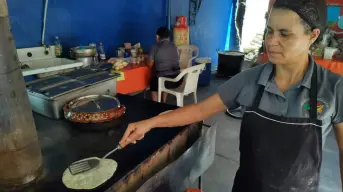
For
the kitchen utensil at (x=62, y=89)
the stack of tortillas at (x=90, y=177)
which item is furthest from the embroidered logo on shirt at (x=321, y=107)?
the kitchen utensil at (x=62, y=89)

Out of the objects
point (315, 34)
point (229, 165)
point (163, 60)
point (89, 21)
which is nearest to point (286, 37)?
point (315, 34)

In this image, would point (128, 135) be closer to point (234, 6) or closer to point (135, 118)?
point (135, 118)

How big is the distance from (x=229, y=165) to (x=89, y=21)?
256 cm

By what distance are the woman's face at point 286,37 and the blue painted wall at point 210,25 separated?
4067 millimetres

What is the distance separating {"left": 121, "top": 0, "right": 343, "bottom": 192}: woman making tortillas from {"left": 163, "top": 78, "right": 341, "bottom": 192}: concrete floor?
1.27 meters

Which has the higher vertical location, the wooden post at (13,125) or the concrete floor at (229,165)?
the wooden post at (13,125)

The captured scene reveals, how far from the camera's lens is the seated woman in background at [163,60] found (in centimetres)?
332

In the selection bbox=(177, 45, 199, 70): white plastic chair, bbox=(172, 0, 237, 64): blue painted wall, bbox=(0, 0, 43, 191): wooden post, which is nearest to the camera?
bbox=(0, 0, 43, 191): wooden post

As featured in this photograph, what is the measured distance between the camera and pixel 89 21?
3.40 meters

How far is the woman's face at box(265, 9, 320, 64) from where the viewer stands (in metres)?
0.89

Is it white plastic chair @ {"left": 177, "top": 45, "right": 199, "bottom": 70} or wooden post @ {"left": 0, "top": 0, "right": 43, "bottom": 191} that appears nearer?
wooden post @ {"left": 0, "top": 0, "right": 43, "bottom": 191}

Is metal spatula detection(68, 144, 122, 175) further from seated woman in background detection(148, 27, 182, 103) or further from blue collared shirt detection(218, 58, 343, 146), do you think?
seated woman in background detection(148, 27, 182, 103)

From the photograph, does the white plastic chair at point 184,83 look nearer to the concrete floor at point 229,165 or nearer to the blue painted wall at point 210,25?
the concrete floor at point 229,165

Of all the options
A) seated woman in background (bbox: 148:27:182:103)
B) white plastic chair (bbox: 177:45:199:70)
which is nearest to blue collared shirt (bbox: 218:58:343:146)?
seated woman in background (bbox: 148:27:182:103)
